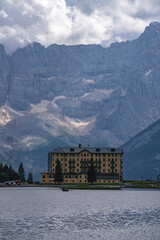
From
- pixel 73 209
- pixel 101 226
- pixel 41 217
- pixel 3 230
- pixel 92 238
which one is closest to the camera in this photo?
pixel 92 238

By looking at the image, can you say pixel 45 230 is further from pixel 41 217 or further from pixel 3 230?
pixel 41 217

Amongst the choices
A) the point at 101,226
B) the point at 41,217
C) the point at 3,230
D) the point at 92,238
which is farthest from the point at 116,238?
the point at 41,217

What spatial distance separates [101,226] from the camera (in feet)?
288

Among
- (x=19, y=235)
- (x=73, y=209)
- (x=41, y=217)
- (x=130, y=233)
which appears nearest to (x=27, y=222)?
(x=41, y=217)

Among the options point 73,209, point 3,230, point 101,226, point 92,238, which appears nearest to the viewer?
point 92,238

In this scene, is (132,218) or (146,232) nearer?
(146,232)

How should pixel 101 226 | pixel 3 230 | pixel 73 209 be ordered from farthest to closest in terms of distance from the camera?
pixel 73 209, pixel 101 226, pixel 3 230

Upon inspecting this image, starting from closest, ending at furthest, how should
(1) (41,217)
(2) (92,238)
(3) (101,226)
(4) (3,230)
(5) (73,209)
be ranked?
(2) (92,238) < (4) (3,230) < (3) (101,226) < (1) (41,217) < (5) (73,209)

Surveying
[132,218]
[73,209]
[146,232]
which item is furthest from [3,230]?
[73,209]

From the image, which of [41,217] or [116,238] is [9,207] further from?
[116,238]

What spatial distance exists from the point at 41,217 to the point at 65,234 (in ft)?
68.2

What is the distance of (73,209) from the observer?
119 meters

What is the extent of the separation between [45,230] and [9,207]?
39830 millimetres

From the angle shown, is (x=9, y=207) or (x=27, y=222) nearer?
(x=27, y=222)
